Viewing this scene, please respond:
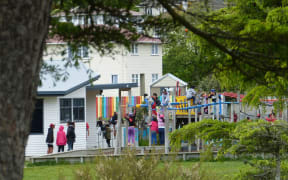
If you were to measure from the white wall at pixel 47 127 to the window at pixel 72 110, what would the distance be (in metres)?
0.25

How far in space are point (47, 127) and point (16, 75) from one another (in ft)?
79.9

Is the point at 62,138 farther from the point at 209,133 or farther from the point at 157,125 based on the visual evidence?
the point at 209,133

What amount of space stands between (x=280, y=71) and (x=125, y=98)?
37630 millimetres

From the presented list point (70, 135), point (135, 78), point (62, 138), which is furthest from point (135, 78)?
point (62, 138)

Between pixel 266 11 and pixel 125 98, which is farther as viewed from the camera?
pixel 125 98

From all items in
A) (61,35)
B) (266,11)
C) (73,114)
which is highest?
(266,11)

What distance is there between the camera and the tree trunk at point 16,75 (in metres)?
3.30

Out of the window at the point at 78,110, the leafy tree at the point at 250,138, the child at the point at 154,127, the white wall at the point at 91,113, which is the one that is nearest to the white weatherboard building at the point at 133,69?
the white wall at the point at 91,113

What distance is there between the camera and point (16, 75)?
131 inches

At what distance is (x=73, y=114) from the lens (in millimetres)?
28375

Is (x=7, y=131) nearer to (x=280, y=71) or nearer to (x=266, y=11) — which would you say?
(x=280, y=71)

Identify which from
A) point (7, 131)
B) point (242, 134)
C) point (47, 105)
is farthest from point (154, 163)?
point (47, 105)

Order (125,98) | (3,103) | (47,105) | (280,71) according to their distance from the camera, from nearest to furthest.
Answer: (3,103)
(280,71)
(47,105)
(125,98)

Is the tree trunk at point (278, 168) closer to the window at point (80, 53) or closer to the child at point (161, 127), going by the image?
the window at point (80, 53)
